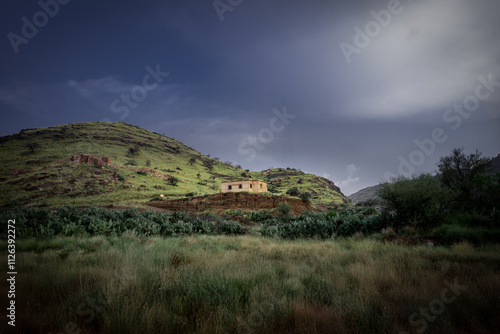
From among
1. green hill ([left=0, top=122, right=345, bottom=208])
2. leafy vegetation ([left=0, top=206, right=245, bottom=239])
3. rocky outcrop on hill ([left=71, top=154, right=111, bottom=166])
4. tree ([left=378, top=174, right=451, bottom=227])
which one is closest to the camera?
leafy vegetation ([left=0, top=206, right=245, bottom=239])

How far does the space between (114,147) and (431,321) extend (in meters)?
106

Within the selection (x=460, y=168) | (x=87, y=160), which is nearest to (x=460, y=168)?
(x=460, y=168)

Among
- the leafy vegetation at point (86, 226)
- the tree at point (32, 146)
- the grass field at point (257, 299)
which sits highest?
the tree at point (32, 146)

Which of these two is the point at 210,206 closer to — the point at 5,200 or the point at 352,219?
the point at 352,219

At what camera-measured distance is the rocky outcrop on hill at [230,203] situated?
37466 millimetres

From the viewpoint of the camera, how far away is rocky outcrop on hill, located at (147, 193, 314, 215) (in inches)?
1475

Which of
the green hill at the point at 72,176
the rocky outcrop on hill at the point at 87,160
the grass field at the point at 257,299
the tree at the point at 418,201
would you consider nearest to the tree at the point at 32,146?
the green hill at the point at 72,176

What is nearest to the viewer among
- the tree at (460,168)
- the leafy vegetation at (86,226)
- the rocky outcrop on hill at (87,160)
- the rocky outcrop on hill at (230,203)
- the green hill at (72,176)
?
the leafy vegetation at (86,226)

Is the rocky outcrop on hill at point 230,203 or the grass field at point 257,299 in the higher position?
the rocky outcrop on hill at point 230,203

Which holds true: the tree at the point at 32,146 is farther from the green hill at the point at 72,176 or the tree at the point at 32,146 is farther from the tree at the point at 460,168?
the tree at the point at 460,168

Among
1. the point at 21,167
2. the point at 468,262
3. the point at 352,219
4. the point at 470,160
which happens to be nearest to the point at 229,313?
the point at 468,262

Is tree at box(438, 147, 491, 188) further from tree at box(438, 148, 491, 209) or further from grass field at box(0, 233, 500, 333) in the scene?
grass field at box(0, 233, 500, 333)

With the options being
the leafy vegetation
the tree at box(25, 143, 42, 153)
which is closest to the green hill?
the tree at box(25, 143, 42, 153)

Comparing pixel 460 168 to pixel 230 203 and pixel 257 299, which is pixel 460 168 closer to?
pixel 257 299
